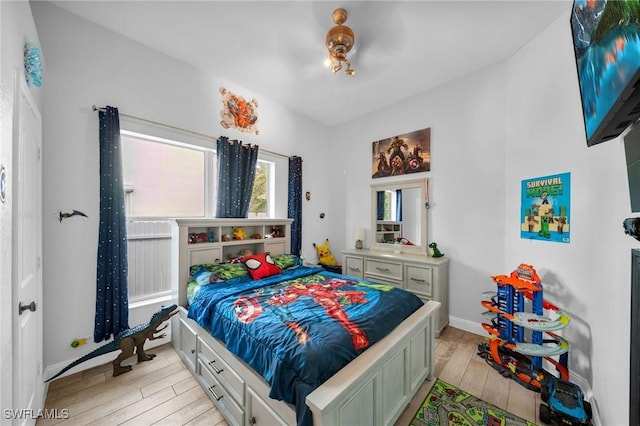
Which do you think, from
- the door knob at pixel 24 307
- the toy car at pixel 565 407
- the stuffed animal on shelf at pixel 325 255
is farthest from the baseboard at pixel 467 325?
the door knob at pixel 24 307

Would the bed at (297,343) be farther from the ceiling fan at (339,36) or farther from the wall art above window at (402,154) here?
the ceiling fan at (339,36)

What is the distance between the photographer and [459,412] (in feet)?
5.51

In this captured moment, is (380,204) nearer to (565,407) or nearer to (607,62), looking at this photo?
(565,407)

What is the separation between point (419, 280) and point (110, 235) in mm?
3313

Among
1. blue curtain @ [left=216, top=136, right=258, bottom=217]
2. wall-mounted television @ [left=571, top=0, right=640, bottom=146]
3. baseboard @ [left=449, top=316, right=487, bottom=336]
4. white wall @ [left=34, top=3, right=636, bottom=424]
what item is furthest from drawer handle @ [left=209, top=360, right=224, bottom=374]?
baseboard @ [left=449, top=316, right=487, bottom=336]

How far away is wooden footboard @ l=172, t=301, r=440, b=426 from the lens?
46.6 inches

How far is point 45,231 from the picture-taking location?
1.96 meters

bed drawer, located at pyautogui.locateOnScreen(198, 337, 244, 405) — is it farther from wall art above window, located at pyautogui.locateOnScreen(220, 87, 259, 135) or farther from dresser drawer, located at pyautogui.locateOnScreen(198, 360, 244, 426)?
wall art above window, located at pyautogui.locateOnScreen(220, 87, 259, 135)

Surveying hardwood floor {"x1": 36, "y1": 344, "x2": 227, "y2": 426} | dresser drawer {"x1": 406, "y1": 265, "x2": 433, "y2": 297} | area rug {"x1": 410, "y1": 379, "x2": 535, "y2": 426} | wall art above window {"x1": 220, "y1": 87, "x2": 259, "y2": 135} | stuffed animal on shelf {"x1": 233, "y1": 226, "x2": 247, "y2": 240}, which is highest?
wall art above window {"x1": 220, "y1": 87, "x2": 259, "y2": 135}

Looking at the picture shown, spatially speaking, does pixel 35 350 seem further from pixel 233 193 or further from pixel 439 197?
pixel 439 197

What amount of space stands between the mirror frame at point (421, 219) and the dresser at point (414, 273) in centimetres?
11

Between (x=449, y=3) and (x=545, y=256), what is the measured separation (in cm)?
237

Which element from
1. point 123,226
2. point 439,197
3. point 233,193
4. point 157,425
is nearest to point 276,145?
point 233,193

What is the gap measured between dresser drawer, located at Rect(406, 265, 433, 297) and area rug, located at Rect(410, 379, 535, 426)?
1140 millimetres
